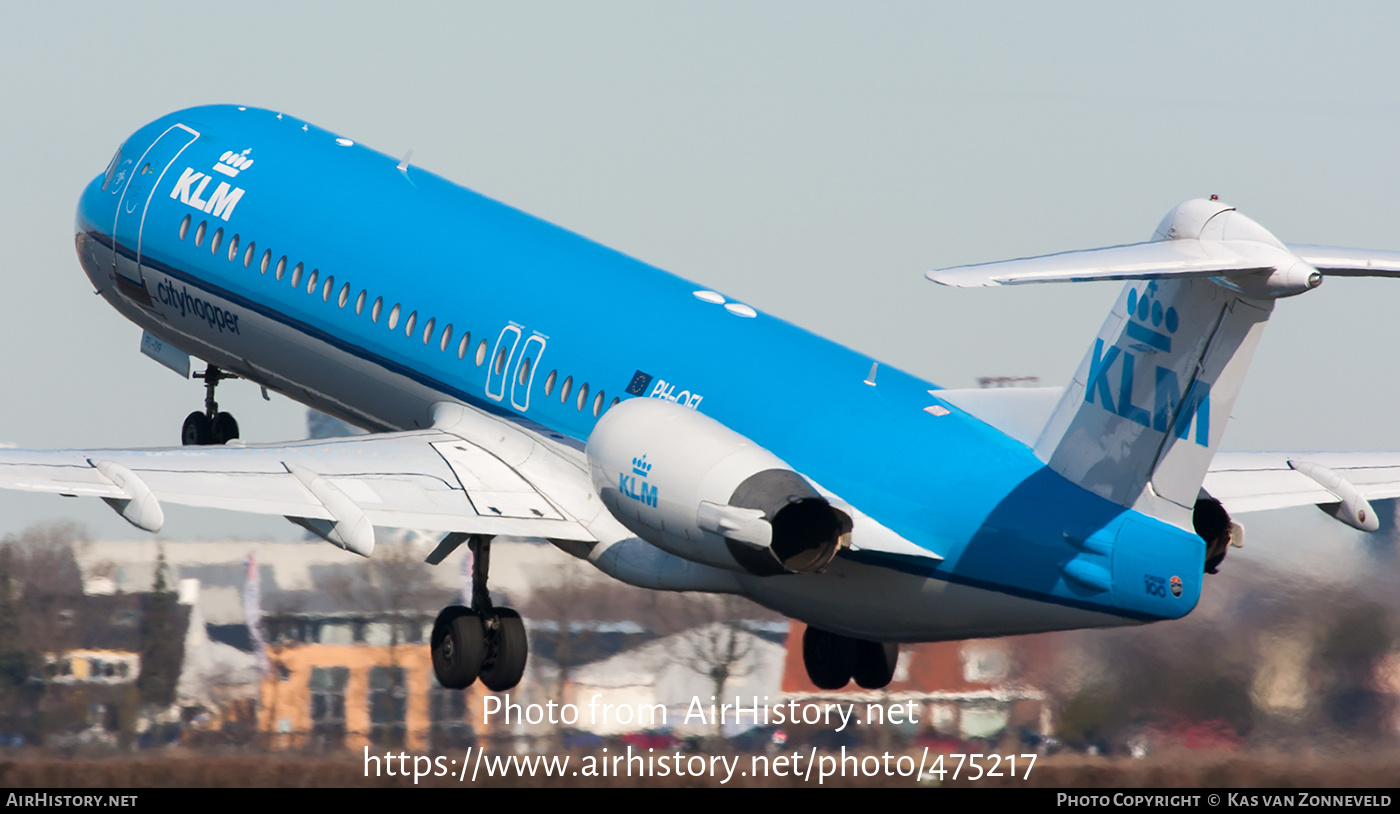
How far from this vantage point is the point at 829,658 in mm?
29344

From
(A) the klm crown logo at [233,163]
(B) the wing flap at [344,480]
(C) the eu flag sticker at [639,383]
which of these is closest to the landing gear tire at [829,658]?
(B) the wing flap at [344,480]

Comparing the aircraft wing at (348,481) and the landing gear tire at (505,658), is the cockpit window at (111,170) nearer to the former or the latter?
the aircraft wing at (348,481)

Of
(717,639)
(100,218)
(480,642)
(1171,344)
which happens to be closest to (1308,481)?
(1171,344)

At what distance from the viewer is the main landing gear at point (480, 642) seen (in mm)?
26328

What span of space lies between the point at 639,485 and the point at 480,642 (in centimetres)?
462

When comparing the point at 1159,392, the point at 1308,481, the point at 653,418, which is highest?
the point at 1159,392

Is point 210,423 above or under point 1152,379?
under

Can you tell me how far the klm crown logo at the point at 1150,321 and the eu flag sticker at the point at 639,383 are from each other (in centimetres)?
627

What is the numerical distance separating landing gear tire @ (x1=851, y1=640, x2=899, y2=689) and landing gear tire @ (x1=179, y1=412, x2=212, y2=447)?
390 inches

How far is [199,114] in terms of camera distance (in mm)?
32250

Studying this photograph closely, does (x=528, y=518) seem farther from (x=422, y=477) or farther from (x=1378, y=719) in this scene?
(x=1378, y=719)

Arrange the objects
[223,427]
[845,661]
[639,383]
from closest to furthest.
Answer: [639,383]
[845,661]
[223,427]

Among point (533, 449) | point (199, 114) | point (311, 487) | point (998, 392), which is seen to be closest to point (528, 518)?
point (533, 449)

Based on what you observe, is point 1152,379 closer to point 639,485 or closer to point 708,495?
point 708,495
